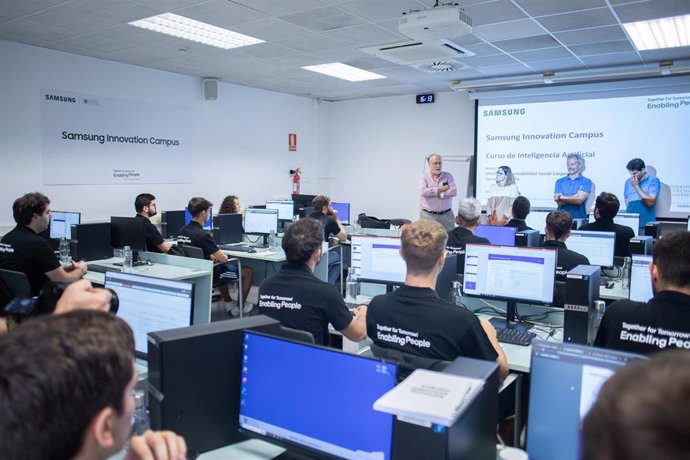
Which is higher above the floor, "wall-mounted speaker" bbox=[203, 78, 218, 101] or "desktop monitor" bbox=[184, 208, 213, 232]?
"wall-mounted speaker" bbox=[203, 78, 218, 101]

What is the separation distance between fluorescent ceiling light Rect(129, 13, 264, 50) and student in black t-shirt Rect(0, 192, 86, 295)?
2.26 metres

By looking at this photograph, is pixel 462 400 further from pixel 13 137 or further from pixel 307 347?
pixel 13 137

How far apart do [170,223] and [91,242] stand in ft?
7.13

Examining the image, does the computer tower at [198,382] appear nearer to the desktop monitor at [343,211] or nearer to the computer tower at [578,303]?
the computer tower at [578,303]

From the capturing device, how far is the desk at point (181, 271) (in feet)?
10.9

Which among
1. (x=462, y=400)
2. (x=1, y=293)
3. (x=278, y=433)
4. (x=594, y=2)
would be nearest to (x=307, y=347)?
(x=278, y=433)

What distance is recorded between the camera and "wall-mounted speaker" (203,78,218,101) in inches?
317

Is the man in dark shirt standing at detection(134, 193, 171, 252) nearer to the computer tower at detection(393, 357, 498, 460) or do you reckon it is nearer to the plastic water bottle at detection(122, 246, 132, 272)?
the plastic water bottle at detection(122, 246, 132, 272)

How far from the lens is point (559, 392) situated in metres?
1.50

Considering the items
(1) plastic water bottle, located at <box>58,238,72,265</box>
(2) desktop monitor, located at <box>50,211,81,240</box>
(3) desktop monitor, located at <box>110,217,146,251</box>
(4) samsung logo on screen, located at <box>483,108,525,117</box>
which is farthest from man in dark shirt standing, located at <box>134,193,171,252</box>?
(4) samsung logo on screen, located at <box>483,108,525,117</box>

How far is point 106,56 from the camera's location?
6.64 metres

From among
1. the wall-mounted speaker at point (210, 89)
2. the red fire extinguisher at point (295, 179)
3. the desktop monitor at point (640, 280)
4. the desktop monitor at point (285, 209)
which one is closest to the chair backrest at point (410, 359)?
the desktop monitor at point (640, 280)

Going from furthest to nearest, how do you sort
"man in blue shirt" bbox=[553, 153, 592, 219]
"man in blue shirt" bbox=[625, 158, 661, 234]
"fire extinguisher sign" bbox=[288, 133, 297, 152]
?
1. "fire extinguisher sign" bbox=[288, 133, 297, 152]
2. "man in blue shirt" bbox=[553, 153, 592, 219]
3. "man in blue shirt" bbox=[625, 158, 661, 234]

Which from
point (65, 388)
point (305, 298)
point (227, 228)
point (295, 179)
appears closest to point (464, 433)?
point (65, 388)
